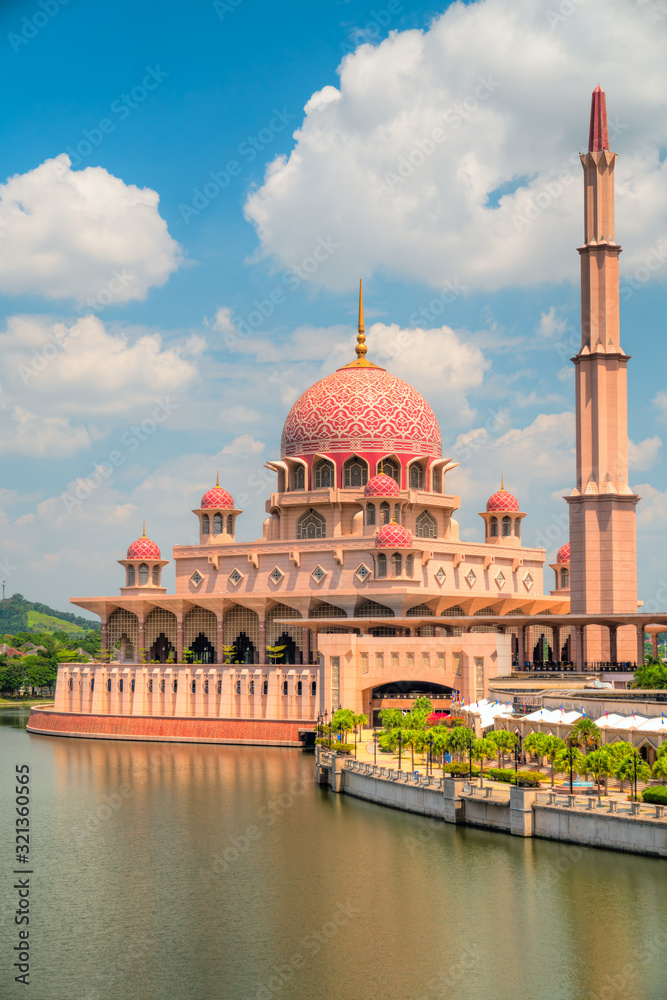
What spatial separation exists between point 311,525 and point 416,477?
780cm

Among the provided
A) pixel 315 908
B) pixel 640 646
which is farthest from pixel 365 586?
pixel 315 908

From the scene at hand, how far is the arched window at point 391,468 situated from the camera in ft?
253

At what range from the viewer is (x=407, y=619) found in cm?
6681

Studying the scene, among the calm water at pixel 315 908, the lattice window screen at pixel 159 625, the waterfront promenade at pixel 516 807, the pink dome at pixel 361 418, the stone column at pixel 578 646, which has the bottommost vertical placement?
the calm water at pixel 315 908

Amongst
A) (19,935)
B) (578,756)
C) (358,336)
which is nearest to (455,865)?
(578,756)

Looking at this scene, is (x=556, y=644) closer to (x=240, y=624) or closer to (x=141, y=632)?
(x=240, y=624)

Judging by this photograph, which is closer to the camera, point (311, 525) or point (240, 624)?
point (240, 624)

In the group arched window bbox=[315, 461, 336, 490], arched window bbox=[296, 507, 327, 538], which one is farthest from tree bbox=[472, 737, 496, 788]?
arched window bbox=[315, 461, 336, 490]

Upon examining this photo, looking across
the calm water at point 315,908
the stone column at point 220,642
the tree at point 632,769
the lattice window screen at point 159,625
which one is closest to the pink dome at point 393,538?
the stone column at point 220,642

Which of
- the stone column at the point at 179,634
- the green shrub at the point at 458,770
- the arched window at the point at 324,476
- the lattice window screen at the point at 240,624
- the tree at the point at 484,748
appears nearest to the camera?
the green shrub at the point at 458,770

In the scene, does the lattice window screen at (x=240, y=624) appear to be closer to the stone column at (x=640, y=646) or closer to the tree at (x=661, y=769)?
the stone column at (x=640, y=646)

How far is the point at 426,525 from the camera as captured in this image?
77625 millimetres

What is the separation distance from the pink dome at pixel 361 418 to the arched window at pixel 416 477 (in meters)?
1.11

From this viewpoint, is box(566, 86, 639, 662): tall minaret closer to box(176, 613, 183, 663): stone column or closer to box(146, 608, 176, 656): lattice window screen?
box(176, 613, 183, 663): stone column
